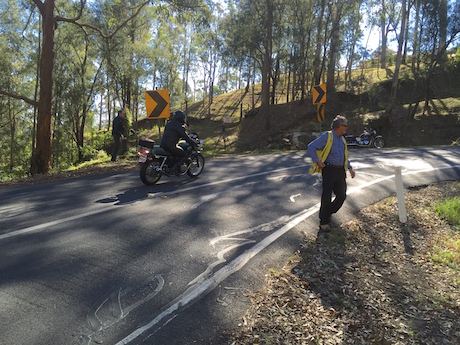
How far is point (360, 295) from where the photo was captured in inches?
156

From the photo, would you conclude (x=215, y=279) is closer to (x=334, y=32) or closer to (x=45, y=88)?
(x=45, y=88)

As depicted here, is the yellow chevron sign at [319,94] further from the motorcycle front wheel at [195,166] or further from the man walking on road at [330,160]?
the man walking on road at [330,160]

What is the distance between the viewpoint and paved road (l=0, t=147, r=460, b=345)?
9.84ft

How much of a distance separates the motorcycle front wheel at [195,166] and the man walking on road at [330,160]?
4.56 m

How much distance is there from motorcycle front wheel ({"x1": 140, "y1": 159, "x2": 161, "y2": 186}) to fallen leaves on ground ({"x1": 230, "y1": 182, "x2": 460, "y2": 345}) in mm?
4610

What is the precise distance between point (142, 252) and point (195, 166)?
543 cm

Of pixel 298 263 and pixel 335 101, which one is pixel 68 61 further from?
pixel 298 263

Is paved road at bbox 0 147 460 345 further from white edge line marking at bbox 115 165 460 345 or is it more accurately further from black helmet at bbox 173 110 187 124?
black helmet at bbox 173 110 187 124

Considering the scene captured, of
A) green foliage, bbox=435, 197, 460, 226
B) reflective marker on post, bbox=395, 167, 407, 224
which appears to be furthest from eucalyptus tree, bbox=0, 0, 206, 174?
green foliage, bbox=435, 197, 460, 226

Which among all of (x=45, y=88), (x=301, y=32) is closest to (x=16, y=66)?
(x=45, y=88)

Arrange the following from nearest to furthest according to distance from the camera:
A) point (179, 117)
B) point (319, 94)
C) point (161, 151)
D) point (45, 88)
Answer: point (161, 151) < point (179, 117) < point (45, 88) < point (319, 94)

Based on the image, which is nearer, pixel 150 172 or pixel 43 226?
pixel 43 226

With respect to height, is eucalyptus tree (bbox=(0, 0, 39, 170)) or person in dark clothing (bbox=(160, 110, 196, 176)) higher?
eucalyptus tree (bbox=(0, 0, 39, 170))

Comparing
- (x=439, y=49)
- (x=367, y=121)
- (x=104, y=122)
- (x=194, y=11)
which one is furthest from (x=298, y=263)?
(x=104, y=122)
